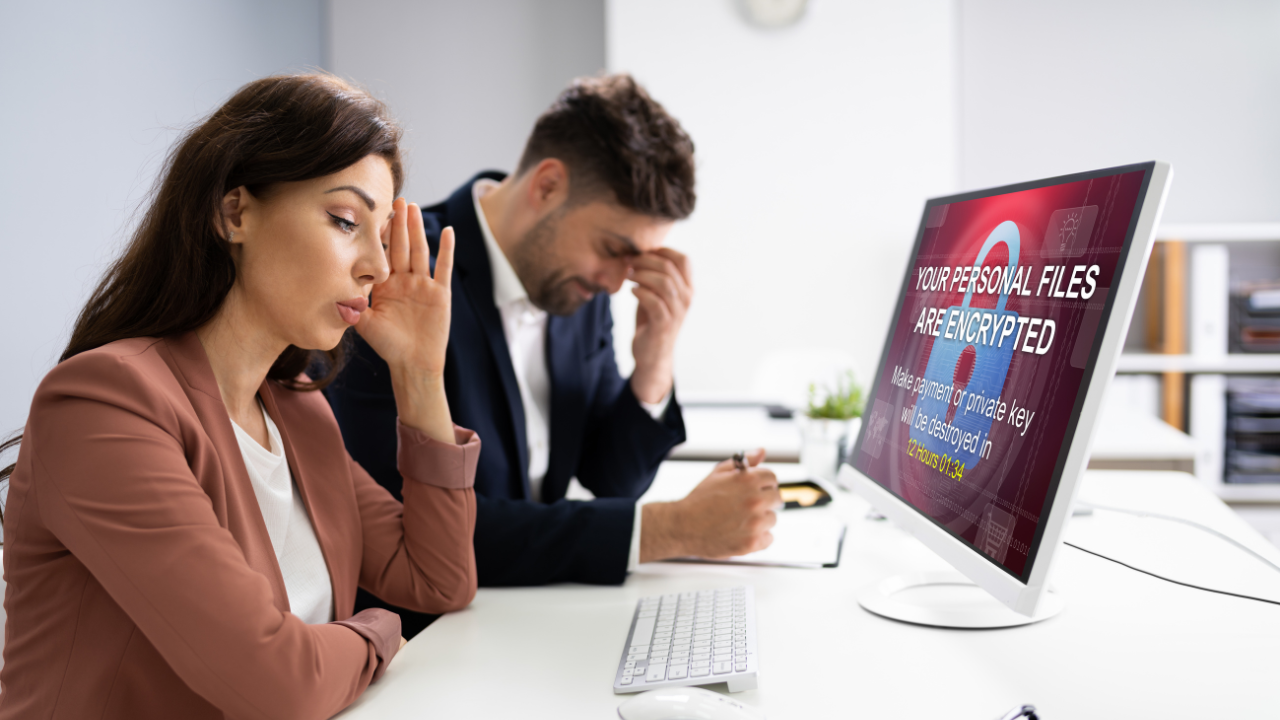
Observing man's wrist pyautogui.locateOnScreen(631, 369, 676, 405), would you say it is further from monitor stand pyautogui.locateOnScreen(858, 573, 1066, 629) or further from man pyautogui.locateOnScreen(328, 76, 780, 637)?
monitor stand pyautogui.locateOnScreen(858, 573, 1066, 629)

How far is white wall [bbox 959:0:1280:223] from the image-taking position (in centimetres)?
334

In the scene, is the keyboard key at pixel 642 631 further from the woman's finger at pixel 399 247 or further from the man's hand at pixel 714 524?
the woman's finger at pixel 399 247

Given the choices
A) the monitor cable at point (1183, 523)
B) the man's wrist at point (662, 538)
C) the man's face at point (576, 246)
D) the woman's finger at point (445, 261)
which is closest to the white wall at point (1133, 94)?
the monitor cable at point (1183, 523)

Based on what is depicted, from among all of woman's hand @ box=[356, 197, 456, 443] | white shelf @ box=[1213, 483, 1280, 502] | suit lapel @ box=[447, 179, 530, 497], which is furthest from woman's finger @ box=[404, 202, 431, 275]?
white shelf @ box=[1213, 483, 1280, 502]

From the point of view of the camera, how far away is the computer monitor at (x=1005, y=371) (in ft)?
2.34

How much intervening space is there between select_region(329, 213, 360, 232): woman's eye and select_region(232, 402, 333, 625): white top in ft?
0.75

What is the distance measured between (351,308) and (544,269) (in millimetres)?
646

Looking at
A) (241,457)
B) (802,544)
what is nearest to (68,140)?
(241,457)

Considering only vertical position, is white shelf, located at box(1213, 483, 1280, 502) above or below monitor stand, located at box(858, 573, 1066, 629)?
below

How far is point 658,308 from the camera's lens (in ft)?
5.06

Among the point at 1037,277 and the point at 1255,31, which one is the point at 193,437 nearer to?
the point at 1037,277

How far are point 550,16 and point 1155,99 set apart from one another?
2551 mm


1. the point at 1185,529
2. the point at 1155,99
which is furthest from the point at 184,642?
the point at 1155,99

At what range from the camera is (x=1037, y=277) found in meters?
0.82
